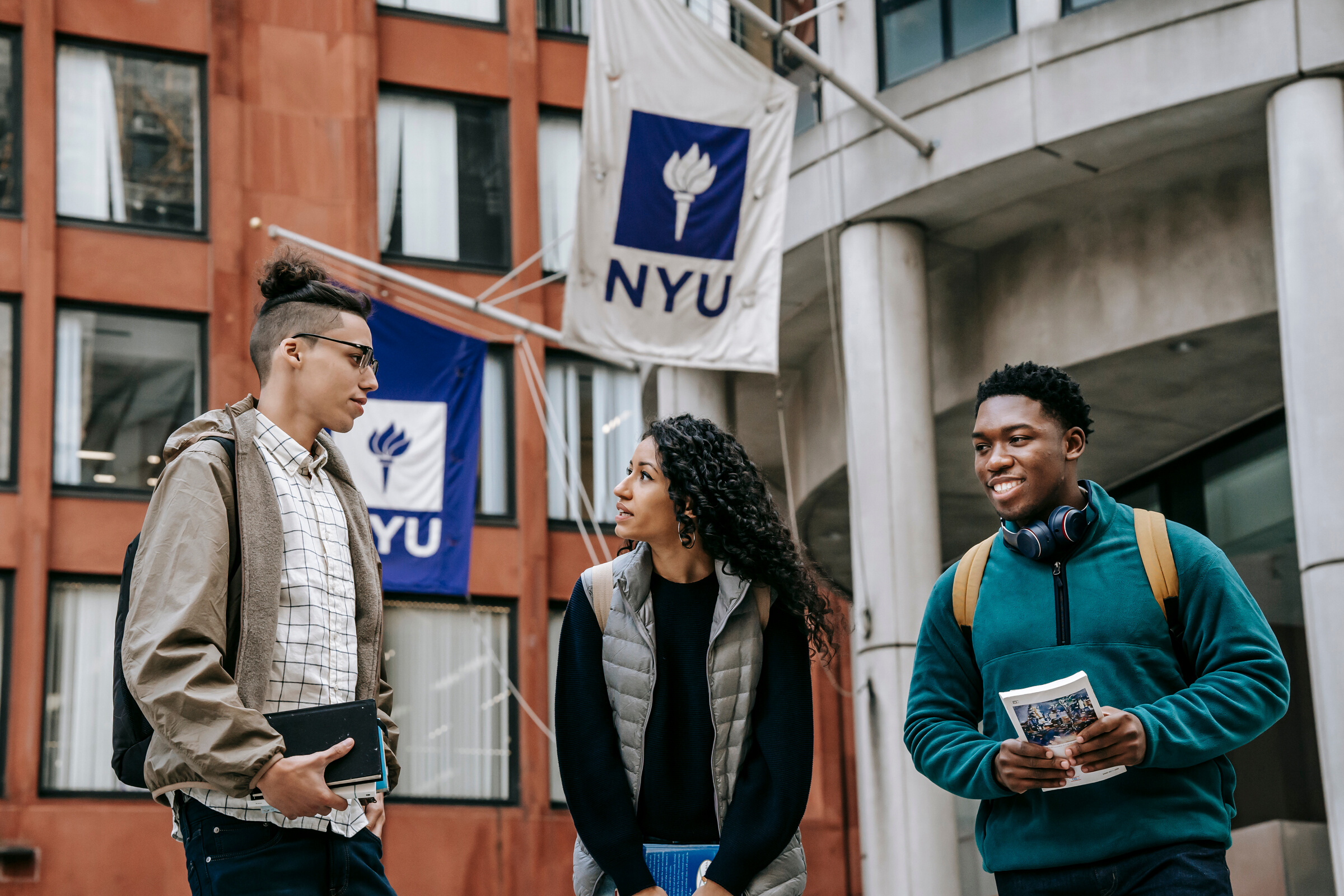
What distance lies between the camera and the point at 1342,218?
1380cm

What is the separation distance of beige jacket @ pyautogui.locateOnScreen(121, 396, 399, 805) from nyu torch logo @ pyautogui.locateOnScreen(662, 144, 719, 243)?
10.1m

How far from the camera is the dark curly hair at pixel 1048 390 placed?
16.4 ft

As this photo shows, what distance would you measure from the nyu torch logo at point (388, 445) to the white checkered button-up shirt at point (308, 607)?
1368 centimetres

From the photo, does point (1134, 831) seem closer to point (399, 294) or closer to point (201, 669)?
point (201, 669)

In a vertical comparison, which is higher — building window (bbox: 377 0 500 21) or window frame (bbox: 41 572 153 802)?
building window (bbox: 377 0 500 21)

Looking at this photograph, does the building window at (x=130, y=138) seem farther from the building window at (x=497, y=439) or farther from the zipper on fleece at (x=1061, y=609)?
the zipper on fleece at (x=1061, y=609)

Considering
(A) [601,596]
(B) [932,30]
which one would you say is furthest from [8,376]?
(A) [601,596]

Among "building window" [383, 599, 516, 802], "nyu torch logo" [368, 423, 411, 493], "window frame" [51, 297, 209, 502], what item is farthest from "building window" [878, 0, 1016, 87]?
"window frame" [51, 297, 209, 502]

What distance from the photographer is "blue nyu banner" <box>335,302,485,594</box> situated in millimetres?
18672

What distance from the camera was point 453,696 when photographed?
944 inches

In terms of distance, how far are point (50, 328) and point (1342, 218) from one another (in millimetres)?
16467

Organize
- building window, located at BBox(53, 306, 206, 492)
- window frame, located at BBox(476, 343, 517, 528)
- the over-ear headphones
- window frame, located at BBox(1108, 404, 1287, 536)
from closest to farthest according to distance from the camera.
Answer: the over-ear headphones < window frame, located at BBox(1108, 404, 1287, 536) < building window, located at BBox(53, 306, 206, 492) < window frame, located at BBox(476, 343, 517, 528)

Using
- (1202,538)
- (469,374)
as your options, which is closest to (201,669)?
(1202,538)

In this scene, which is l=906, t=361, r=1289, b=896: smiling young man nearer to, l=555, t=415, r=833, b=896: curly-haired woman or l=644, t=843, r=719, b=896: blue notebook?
l=555, t=415, r=833, b=896: curly-haired woman
